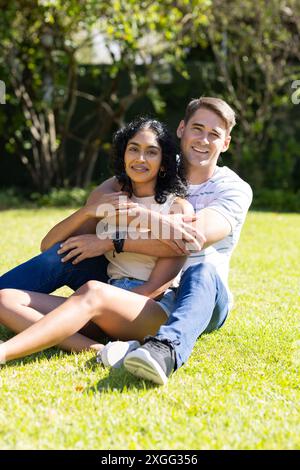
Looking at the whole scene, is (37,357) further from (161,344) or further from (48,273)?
(161,344)

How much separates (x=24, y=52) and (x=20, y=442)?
8743 millimetres

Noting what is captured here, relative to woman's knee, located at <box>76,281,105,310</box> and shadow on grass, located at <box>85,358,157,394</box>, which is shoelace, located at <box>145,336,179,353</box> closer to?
shadow on grass, located at <box>85,358,157,394</box>

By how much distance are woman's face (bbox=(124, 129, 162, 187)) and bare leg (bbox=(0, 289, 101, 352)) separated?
2.44 feet

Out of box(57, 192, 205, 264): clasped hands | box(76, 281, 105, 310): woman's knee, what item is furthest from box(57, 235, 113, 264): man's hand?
box(76, 281, 105, 310): woman's knee

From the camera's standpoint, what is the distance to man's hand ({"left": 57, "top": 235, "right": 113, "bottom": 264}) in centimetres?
338

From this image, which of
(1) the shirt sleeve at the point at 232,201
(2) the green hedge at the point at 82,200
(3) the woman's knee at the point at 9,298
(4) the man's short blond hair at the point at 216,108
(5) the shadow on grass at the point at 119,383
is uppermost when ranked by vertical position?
(4) the man's short blond hair at the point at 216,108

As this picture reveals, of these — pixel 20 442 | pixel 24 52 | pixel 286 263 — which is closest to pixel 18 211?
pixel 24 52

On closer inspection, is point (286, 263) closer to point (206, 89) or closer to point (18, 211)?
point (18, 211)

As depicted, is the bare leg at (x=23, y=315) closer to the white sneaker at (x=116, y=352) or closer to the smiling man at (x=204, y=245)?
the white sneaker at (x=116, y=352)

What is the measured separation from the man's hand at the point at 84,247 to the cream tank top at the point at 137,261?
9 centimetres

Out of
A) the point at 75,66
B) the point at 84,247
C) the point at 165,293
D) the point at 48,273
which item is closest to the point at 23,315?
the point at 48,273

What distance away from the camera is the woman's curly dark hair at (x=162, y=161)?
3418 mm

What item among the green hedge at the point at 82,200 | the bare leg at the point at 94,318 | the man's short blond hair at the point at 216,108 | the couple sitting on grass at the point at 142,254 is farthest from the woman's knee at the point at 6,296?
the green hedge at the point at 82,200

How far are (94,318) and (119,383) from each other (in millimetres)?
390
